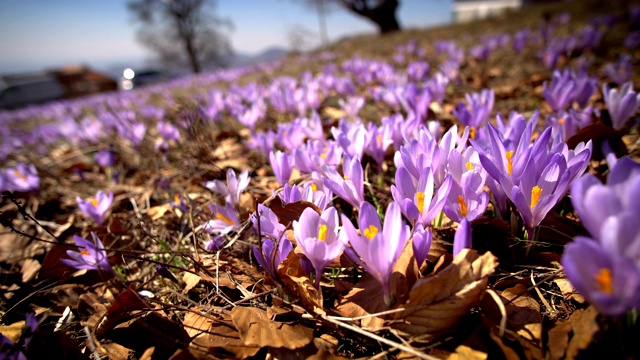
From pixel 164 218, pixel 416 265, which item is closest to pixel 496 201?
pixel 416 265

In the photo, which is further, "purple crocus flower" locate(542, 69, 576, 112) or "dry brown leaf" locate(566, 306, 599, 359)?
"purple crocus flower" locate(542, 69, 576, 112)

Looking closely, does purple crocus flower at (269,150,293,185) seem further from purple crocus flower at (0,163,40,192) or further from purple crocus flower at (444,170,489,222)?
purple crocus flower at (0,163,40,192)

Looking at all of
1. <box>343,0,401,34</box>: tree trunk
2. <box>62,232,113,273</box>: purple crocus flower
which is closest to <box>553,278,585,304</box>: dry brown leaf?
<box>62,232,113,273</box>: purple crocus flower

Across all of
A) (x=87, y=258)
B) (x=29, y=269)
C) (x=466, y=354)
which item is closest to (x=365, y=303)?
(x=466, y=354)

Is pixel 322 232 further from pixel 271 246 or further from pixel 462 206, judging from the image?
pixel 462 206

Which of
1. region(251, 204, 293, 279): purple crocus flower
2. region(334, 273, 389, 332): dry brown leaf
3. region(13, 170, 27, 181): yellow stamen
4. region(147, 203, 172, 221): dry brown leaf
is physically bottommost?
region(334, 273, 389, 332): dry brown leaf

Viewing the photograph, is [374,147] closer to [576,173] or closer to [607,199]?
[576,173]
